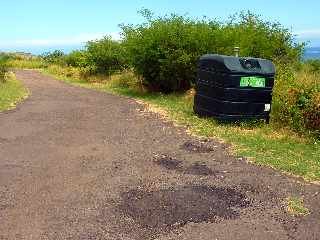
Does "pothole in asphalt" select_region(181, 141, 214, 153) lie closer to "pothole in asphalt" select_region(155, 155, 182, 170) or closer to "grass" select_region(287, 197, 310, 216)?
"pothole in asphalt" select_region(155, 155, 182, 170)

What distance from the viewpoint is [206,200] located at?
5.61m

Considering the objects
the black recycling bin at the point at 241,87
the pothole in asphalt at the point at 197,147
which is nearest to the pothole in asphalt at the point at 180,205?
the pothole in asphalt at the point at 197,147

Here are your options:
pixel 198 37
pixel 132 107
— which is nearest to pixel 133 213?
pixel 132 107

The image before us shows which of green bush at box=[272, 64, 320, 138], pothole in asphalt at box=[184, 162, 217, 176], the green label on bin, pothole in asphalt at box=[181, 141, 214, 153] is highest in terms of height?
the green label on bin

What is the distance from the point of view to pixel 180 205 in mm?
5422

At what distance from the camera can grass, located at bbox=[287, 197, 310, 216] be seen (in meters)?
5.27

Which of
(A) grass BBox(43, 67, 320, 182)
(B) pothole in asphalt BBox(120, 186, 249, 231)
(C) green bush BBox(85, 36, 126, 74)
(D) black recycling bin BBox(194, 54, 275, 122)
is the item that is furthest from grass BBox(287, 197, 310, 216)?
(C) green bush BBox(85, 36, 126, 74)

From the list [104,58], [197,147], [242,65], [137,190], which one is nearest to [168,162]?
[197,147]

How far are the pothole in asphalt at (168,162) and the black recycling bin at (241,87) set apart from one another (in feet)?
9.82

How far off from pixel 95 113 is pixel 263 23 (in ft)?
41.9

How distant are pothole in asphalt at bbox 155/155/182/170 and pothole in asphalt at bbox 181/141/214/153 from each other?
26.7 inches

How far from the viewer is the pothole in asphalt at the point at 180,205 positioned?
16.5 ft

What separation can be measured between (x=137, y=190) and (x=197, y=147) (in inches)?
102

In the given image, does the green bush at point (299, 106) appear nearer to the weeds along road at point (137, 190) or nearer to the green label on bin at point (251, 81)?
the green label on bin at point (251, 81)
